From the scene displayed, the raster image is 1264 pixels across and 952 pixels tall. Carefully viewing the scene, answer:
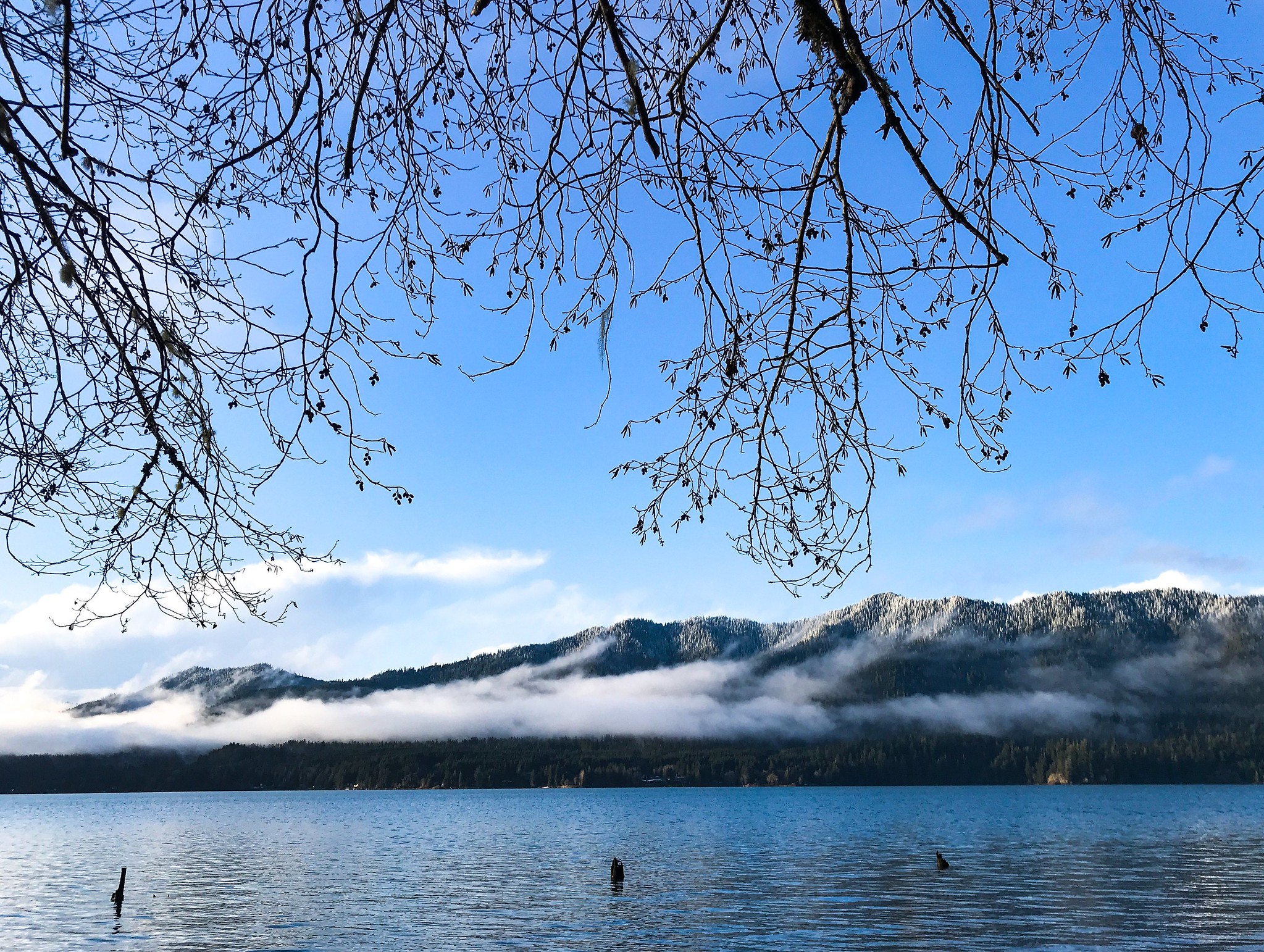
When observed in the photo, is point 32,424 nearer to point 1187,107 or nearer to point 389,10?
point 389,10

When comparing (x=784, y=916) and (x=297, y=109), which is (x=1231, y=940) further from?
(x=297, y=109)

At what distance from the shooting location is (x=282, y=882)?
6838 centimetres

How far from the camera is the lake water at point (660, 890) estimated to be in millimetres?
41562

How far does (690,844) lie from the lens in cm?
10350

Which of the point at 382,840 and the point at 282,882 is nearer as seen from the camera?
the point at 282,882

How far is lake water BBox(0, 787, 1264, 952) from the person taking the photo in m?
41.6

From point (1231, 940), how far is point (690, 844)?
69.3 meters

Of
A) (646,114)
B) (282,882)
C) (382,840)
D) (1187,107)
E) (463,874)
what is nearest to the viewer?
(646,114)

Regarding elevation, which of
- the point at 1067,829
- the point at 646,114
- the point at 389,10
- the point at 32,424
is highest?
the point at 389,10

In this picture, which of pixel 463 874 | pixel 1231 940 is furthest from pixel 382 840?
pixel 1231 940

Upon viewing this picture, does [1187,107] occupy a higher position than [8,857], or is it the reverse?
[1187,107]

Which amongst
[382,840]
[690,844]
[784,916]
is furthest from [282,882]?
[382,840]

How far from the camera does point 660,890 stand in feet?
198

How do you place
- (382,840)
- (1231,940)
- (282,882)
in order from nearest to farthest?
(1231,940) < (282,882) < (382,840)
